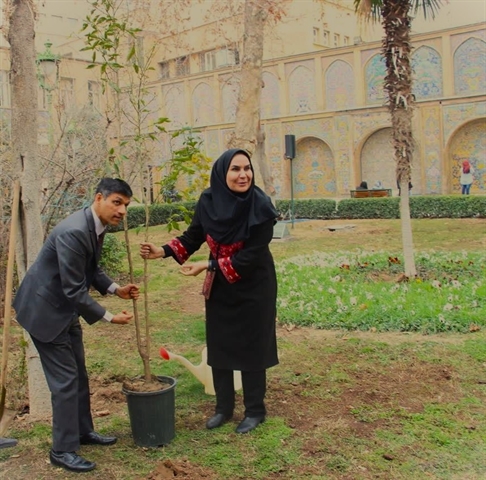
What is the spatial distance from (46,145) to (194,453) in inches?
288

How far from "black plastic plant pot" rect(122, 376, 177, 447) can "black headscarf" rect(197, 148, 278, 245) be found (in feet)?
3.11

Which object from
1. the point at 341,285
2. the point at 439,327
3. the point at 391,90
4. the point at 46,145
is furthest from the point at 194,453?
the point at 46,145

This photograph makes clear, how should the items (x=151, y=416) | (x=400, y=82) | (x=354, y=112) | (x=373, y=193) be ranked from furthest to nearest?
(x=354, y=112)
(x=373, y=193)
(x=400, y=82)
(x=151, y=416)

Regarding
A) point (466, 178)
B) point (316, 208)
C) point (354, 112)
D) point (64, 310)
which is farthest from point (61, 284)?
point (354, 112)

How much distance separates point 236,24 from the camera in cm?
1677

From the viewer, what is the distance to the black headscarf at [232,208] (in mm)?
3605

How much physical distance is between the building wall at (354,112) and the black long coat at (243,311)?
18.9m

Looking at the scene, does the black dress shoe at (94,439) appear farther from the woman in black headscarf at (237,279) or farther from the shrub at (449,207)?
the shrub at (449,207)

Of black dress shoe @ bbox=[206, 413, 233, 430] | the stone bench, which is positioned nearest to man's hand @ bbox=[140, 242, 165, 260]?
black dress shoe @ bbox=[206, 413, 233, 430]

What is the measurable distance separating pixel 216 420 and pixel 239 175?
1517 millimetres

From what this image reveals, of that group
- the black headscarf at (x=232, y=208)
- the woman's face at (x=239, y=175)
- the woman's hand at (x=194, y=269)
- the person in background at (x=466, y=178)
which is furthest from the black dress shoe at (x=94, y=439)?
the person in background at (x=466, y=178)

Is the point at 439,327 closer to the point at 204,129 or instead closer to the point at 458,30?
the point at 458,30

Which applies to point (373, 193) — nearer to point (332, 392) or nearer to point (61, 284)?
point (332, 392)

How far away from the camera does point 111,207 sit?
334cm
